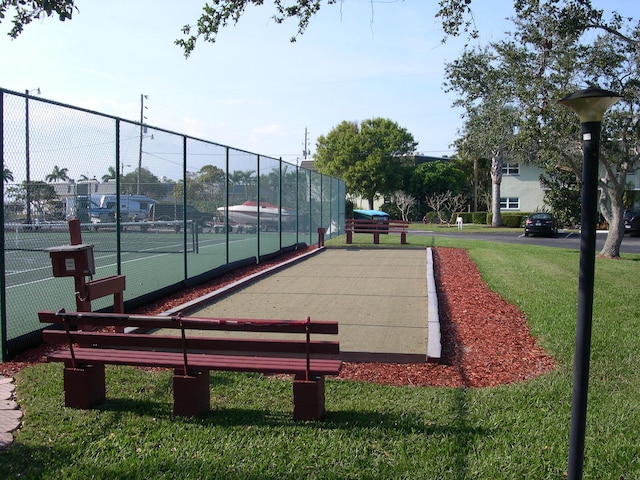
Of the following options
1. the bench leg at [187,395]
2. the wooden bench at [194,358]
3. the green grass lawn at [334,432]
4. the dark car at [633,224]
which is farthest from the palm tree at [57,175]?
the dark car at [633,224]

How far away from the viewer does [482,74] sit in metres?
21.8

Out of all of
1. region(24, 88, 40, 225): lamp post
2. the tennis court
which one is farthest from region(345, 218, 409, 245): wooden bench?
region(24, 88, 40, 225): lamp post

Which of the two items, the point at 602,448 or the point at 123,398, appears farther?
the point at 123,398

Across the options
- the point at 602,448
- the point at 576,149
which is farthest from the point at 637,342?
the point at 576,149

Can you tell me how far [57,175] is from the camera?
7449 millimetres

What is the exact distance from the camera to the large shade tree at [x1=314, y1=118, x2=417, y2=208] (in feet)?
170

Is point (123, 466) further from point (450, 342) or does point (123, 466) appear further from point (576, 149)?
point (576, 149)

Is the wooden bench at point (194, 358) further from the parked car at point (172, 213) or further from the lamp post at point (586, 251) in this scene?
the parked car at point (172, 213)

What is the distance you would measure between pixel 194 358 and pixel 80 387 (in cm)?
92

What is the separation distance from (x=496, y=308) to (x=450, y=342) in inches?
99.7

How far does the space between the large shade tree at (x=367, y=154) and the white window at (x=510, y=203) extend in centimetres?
882

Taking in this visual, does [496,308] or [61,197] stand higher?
[61,197]

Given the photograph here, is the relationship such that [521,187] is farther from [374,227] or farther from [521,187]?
[374,227]

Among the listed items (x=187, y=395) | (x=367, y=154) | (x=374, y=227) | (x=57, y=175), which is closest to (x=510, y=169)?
(x=367, y=154)
